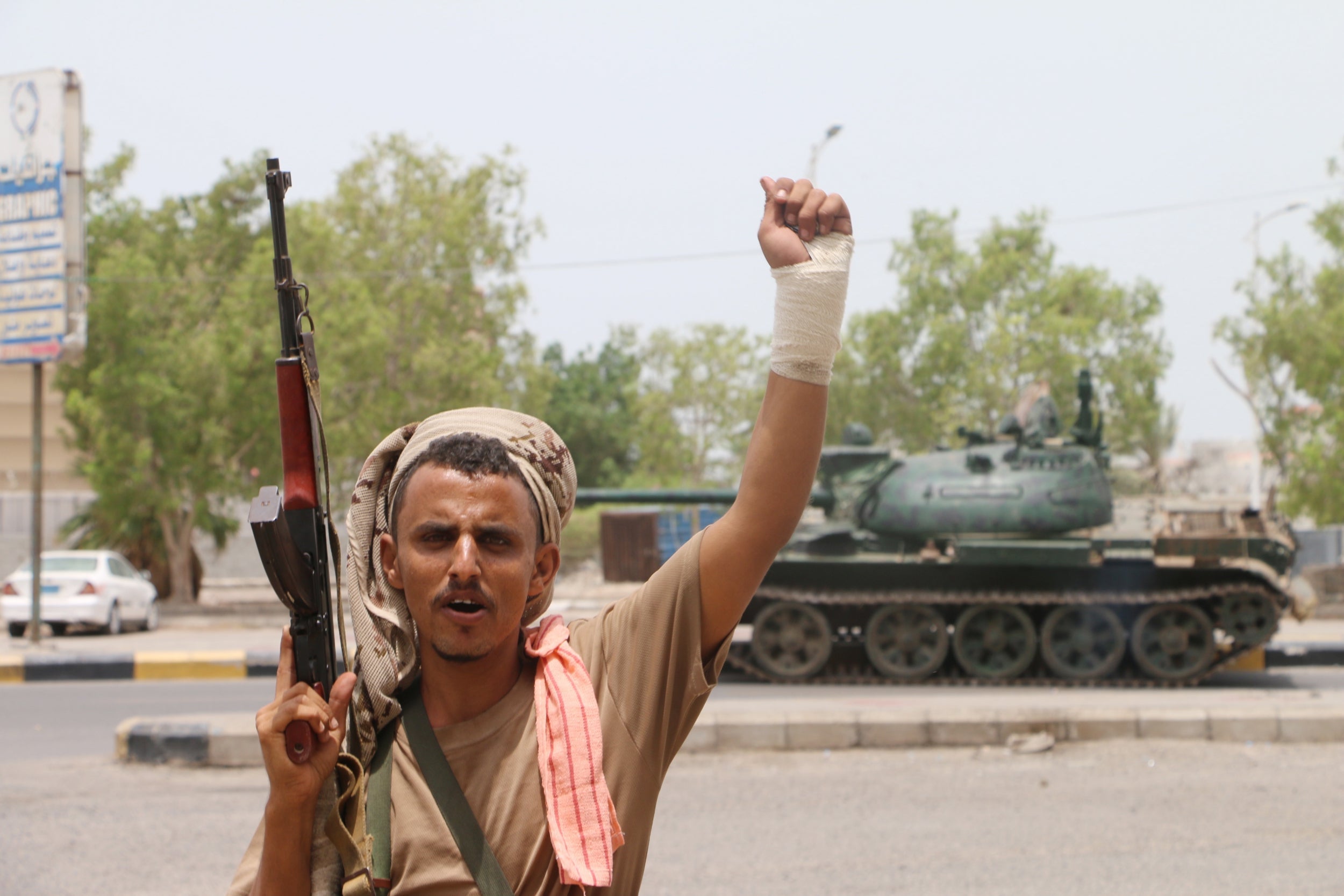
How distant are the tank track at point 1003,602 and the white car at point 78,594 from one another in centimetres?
887

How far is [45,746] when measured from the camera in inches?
321

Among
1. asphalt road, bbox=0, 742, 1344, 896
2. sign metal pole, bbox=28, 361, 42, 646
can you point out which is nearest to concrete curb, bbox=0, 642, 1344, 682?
sign metal pole, bbox=28, 361, 42, 646

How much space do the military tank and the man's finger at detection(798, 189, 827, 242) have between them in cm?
1097

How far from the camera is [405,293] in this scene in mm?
24750

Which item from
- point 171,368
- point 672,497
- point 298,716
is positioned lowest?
point 672,497

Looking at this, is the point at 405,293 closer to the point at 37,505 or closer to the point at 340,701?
the point at 37,505

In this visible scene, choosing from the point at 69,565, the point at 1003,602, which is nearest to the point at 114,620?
the point at 69,565

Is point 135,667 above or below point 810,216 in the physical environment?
below

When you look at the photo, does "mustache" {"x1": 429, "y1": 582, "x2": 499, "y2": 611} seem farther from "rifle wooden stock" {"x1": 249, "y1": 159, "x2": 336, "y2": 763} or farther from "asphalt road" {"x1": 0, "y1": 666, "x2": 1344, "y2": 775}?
"asphalt road" {"x1": 0, "y1": 666, "x2": 1344, "y2": 775}

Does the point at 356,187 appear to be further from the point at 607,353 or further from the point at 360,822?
the point at 607,353

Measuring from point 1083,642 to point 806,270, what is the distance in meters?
11.4

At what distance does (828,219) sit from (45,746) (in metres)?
7.83

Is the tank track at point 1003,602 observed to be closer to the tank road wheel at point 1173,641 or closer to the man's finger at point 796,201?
the tank road wheel at point 1173,641

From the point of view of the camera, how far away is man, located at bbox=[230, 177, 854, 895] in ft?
5.38
